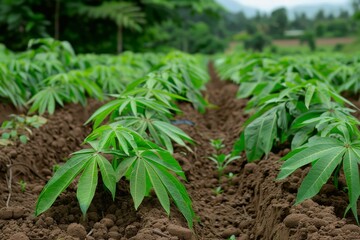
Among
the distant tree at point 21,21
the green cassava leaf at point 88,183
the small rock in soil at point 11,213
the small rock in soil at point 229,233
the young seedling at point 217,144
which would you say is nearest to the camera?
the green cassava leaf at point 88,183

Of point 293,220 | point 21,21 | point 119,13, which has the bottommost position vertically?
point 293,220

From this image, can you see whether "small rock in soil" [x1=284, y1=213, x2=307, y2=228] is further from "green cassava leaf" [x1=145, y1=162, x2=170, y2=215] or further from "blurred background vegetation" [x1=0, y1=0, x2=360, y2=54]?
"blurred background vegetation" [x1=0, y1=0, x2=360, y2=54]

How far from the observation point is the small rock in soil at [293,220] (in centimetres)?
174

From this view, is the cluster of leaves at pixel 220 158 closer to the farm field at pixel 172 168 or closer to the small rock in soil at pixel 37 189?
the farm field at pixel 172 168

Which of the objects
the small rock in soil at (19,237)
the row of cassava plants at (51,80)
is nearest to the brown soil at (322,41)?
the row of cassava plants at (51,80)

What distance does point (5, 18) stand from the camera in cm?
1238

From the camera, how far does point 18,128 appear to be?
9.95 ft

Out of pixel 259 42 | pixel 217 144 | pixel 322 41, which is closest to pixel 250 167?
pixel 217 144

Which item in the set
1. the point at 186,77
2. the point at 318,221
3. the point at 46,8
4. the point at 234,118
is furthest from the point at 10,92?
the point at 46,8

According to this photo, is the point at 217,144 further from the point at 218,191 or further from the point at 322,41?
the point at 322,41

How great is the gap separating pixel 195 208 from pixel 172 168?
42 centimetres

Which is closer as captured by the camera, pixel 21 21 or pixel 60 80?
pixel 60 80

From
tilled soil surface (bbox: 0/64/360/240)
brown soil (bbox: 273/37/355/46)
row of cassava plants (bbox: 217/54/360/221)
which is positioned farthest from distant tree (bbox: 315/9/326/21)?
tilled soil surface (bbox: 0/64/360/240)

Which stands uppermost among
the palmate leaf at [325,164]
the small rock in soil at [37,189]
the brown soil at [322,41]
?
the palmate leaf at [325,164]
